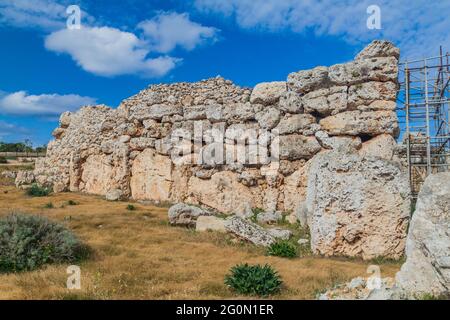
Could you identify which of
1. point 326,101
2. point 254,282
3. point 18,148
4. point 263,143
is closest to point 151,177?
point 263,143

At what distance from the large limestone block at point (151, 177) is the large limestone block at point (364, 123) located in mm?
7906

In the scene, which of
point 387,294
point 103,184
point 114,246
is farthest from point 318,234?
point 103,184

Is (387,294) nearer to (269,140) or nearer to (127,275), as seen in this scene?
(127,275)

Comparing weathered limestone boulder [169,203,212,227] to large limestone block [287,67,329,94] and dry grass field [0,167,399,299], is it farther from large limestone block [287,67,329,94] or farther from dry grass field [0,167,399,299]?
large limestone block [287,67,329,94]

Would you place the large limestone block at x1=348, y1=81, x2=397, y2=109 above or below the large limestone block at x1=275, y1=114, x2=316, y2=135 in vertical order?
above

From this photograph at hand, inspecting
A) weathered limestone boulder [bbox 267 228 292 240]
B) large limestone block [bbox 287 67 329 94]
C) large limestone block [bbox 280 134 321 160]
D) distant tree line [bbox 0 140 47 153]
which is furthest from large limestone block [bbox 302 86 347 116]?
distant tree line [bbox 0 140 47 153]

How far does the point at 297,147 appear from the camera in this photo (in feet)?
49.9

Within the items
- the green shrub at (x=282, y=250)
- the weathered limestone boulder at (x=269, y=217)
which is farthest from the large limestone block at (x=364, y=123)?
the green shrub at (x=282, y=250)

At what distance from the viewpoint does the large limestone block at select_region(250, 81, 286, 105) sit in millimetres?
16391

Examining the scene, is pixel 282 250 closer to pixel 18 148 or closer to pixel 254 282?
pixel 254 282

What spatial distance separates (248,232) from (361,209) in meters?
3.16

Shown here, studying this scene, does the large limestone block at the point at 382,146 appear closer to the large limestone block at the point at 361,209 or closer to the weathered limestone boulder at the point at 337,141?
the weathered limestone boulder at the point at 337,141

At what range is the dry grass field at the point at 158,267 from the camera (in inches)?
281

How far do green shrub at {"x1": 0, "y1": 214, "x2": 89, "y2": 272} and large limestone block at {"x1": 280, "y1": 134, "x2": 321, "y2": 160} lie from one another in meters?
8.43
